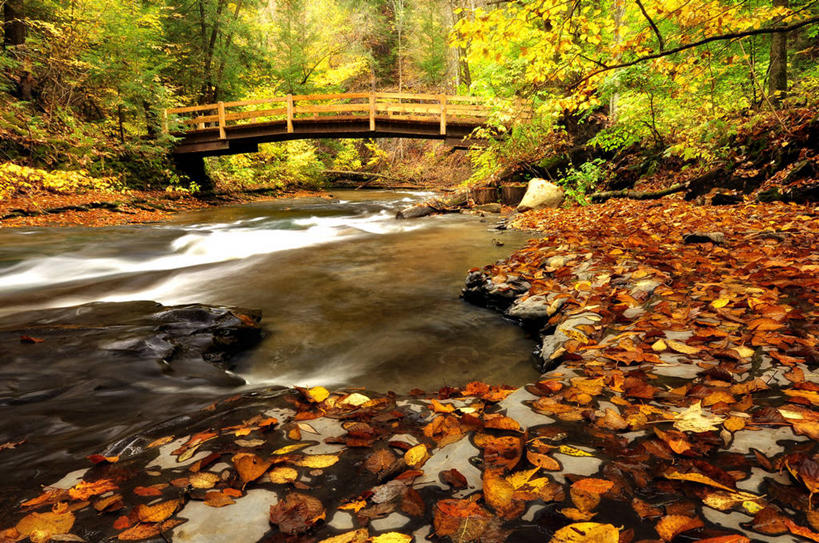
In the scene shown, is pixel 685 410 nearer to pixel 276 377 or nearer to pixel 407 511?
pixel 407 511

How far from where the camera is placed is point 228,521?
115 centimetres

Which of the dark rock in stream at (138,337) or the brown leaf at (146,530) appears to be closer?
the brown leaf at (146,530)

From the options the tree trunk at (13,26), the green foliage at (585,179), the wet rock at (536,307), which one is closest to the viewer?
the wet rock at (536,307)

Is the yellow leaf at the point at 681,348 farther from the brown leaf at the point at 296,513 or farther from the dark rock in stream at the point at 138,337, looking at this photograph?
the dark rock in stream at the point at 138,337

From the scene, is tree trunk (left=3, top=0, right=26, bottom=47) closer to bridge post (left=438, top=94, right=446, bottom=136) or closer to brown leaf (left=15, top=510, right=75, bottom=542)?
bridge post (left=438, top=94, right=446, bottom=136)

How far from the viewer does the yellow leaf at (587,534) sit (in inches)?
37.5

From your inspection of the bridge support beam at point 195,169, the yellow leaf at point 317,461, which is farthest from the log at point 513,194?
the bridge support beam at point 195,169

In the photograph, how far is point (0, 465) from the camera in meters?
1.70

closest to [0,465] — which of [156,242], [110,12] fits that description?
[156,242]

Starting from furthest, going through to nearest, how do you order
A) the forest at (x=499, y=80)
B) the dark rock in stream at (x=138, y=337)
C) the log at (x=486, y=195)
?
the log at (x=486, y=195)
the forest at (x=499, y=80)
the dark rock in stream at (x=138, y=337)

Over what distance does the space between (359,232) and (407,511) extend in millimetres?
9149

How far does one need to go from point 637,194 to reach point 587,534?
31.1ft

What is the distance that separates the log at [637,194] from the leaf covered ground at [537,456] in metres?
6.40

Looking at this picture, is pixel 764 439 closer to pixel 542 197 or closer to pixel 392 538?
pixel 392 538
